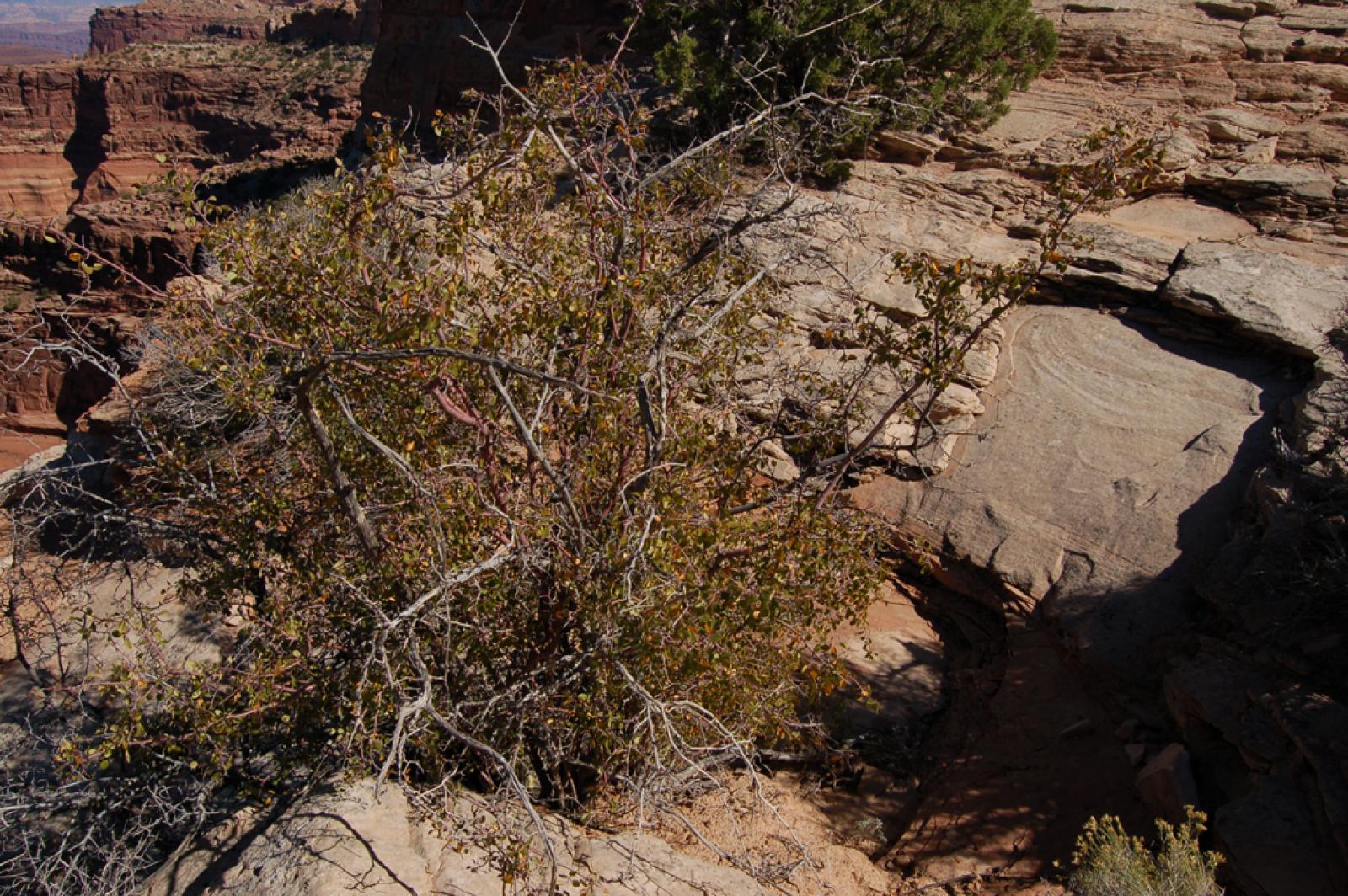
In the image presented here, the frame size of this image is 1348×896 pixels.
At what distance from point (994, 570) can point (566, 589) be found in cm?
413

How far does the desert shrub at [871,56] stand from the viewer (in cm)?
1102

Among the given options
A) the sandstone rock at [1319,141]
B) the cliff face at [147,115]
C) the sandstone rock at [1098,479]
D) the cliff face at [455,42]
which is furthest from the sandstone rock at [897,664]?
the cliff face at [147,115]

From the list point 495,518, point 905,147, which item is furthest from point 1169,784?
point 905,147

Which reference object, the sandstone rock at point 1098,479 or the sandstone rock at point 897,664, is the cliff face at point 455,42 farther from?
the sandstone rock at point 897,664

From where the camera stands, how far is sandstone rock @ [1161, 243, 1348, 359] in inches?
322

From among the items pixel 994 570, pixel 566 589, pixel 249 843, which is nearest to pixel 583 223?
pixel 566 589

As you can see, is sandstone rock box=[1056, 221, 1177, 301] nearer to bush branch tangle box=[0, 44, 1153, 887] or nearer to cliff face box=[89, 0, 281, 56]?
bush branch tangle box=[0, 44, 1153, 887]

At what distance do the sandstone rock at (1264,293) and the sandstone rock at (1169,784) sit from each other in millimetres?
4312

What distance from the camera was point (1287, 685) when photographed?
17.1ft

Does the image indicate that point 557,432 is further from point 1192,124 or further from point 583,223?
point 1192,124

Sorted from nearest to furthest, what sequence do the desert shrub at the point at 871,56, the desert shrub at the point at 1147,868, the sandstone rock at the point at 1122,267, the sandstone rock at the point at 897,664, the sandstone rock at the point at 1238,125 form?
the desert shrub at the point at 1147,868 → the sandstone rock at the point at 897,664 → the sandstone rock at the point at 1122,267 → the desert shrub at the point at 871,56 → the sandstone rock at the point at 1238,125

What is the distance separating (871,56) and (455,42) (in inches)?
732

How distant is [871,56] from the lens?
10680mm

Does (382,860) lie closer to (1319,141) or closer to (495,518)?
(495,518)
